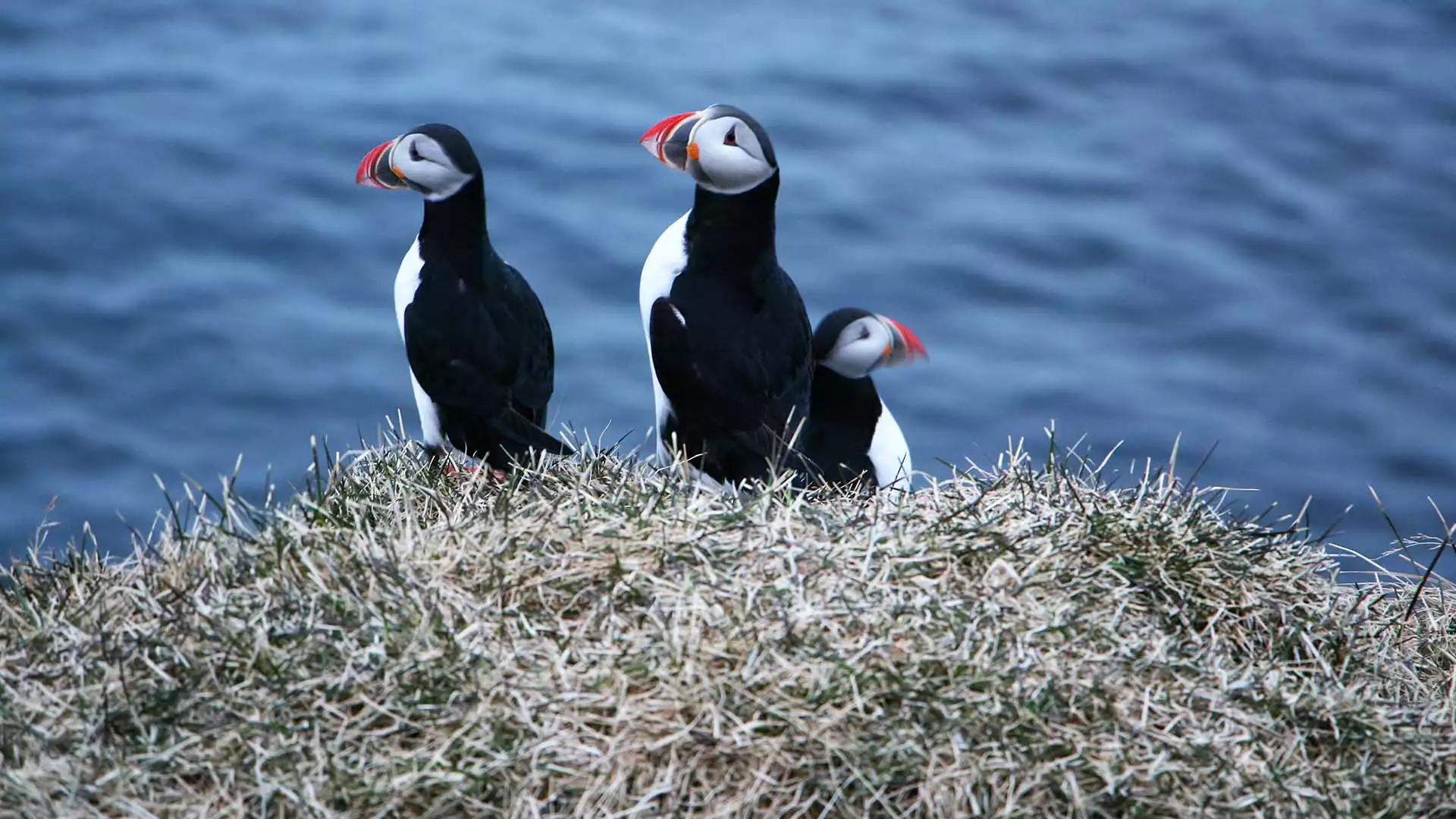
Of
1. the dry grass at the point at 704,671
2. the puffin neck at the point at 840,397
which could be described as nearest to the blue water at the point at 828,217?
the puffin neck at the point at 840,397

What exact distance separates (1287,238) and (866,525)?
775 centimetres

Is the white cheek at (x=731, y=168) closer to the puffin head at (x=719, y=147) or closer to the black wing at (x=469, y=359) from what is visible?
the puffin head at (x=719, y=147)

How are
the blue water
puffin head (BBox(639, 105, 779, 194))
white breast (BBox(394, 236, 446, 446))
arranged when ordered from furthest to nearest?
1. the blue water
2. white breast (BBox(394, 236, 446, 446))
3. puffin head (BBox(639, 105, 779, 194))

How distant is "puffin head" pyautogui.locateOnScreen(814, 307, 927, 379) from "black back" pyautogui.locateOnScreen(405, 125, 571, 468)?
0.82 m

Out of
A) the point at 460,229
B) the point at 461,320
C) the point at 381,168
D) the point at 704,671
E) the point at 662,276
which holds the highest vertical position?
the point at 381,168

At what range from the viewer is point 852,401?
455 centimetres

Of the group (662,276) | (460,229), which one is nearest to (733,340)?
(662,276)

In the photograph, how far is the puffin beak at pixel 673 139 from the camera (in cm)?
407

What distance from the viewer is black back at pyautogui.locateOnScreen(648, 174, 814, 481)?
4.14m

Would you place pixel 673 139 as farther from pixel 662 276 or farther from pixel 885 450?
pixel 885 450

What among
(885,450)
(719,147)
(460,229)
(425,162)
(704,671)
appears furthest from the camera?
(885,450)

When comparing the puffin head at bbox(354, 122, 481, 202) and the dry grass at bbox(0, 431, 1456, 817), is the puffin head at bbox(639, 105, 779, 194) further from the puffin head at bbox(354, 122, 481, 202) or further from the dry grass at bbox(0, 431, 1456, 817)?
the dry grass at bbox(0, 431, 1456, 817)

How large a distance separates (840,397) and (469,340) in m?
1.05

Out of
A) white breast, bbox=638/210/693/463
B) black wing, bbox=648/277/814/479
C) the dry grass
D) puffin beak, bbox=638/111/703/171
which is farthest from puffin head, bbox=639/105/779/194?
the dry grass
